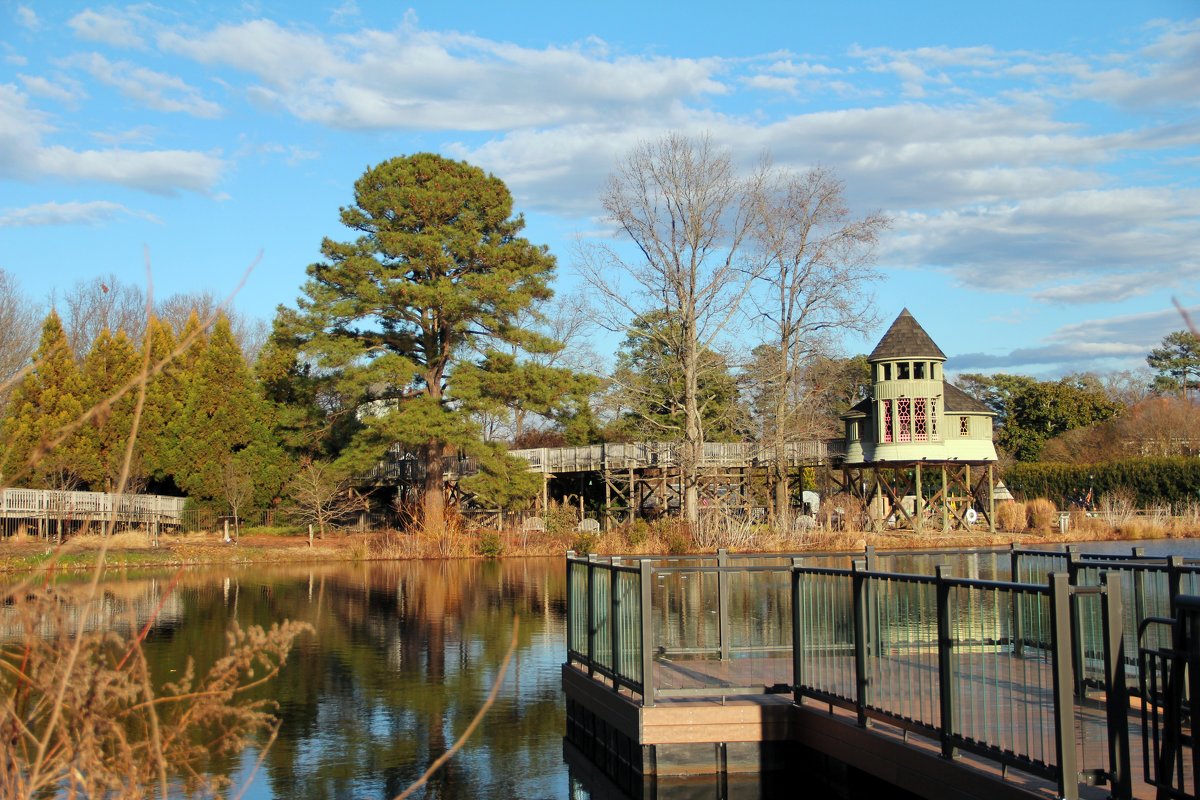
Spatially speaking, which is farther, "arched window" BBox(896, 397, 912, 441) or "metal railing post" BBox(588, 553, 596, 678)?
"arched window" BBox(896, 397, 912, 441)

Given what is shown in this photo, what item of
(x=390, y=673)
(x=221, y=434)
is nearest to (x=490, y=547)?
(x=221, y=434)

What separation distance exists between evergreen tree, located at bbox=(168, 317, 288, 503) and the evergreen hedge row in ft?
116

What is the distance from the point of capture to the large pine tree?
4147 cm

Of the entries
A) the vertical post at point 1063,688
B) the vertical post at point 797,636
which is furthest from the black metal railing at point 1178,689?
the vertical post at point 797,636

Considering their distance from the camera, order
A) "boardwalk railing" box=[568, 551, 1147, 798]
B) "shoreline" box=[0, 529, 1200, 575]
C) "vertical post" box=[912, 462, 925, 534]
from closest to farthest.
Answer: "boardwalk railing" box=[568, 551, 1147, 798] → "shoreline" box=[0, 529, 1200, 575] → "vertical post" box=[912, 462, 925, 534]

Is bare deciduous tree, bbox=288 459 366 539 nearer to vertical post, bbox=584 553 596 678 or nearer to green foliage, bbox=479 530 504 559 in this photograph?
green foliage, bbox=479 530 504 559

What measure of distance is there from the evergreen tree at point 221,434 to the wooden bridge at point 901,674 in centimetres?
3513

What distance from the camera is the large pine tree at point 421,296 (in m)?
41.5

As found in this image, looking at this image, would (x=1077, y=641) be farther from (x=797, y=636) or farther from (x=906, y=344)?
(x=906, y=344)

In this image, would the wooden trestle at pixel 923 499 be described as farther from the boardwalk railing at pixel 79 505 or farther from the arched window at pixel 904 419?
the boardwalk railing at pixel 79 505

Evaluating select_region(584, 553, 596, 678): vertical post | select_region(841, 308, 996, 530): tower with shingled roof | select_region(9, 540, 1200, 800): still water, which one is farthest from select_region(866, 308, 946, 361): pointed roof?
select_region(584, 553, 596, 678): vertical post

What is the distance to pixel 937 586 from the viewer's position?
7121 mm

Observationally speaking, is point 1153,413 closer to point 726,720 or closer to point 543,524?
point 543,524

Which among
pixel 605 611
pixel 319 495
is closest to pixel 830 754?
pixel 605 611
